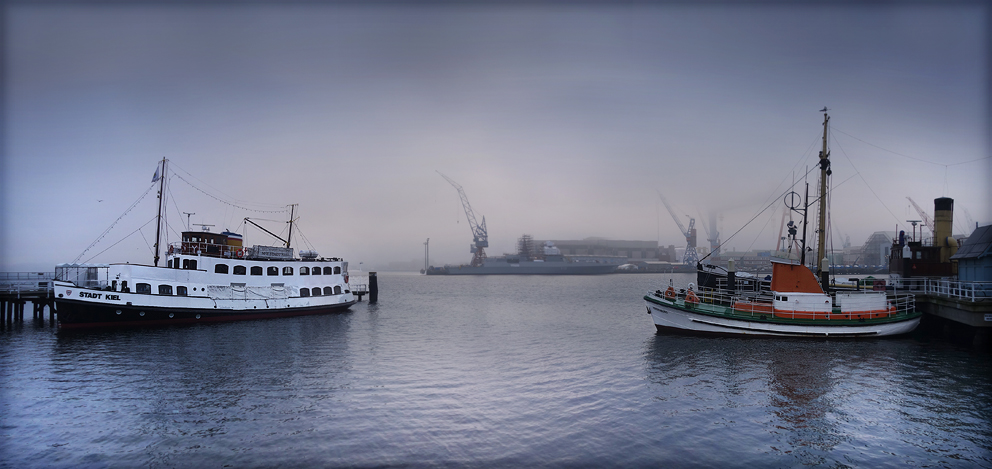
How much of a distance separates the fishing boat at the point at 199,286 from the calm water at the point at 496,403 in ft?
19.2

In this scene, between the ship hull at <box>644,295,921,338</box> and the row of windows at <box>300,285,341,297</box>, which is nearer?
the ship hull at <box>644,295,921,338</box>

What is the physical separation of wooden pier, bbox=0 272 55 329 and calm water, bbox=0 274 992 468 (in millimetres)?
17012

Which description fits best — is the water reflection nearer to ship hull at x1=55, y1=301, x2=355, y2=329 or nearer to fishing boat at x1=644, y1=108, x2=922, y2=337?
ship hull at x1=55, y1=301, x2=355, y2=329

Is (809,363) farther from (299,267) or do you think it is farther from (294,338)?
(299,267)

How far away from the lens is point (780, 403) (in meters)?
16.7

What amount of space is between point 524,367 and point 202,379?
13.8 metres

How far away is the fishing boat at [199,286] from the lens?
34.4 m

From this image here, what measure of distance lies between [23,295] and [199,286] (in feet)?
53.1

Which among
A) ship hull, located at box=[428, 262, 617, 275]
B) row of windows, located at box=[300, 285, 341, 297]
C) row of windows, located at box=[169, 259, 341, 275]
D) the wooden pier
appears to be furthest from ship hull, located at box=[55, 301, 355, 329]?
ship hull, located at box=[428, 262, 617, 275]

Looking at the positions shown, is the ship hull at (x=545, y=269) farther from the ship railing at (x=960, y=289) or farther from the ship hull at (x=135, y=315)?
the ship railing at (x=960, y=289)

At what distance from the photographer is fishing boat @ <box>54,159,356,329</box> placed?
113 feet

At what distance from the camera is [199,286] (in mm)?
38906

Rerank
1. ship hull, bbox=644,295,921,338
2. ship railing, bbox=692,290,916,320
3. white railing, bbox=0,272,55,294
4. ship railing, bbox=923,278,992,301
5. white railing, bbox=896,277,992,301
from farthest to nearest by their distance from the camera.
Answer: white railing, bbox=0,272,55,294 → ship railing, bbox=692,290,916,320 → ship hull, bbox=644,295,921,338 → white railing, bbox=896,277,992,301 → ship railing, bbox=923,278,992,301

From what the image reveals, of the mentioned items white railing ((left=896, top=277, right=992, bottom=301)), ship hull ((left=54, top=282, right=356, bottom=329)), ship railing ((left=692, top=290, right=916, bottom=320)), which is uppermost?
white railing ((left=896, top=277, right=992, bottom=301))
